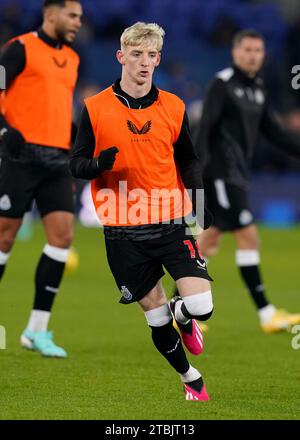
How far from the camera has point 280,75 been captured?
21750 mm

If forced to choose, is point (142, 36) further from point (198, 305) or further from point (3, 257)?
point (3, 257)

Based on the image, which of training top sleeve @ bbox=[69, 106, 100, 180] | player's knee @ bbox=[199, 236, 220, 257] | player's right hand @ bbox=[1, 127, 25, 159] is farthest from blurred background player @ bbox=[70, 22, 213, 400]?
player's knee @ bbox=[199, 236, 220, 257]

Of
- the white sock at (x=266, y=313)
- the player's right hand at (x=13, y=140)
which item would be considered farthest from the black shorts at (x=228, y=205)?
the player's right hand at (x=13, y=140)

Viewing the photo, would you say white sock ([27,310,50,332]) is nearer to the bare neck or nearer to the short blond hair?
the bare neck

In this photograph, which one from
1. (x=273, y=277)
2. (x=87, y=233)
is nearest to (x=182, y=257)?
(x=273, y=277)

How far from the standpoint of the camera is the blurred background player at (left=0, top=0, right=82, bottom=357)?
851 cm

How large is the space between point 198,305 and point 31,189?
8.20ft

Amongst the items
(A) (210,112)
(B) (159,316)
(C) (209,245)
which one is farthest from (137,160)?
(C) (209,245)

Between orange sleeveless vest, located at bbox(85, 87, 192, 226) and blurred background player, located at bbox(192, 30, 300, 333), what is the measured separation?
11.1 feet

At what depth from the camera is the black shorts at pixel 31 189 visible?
27.8ft

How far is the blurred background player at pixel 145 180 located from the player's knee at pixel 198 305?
2.3 inches

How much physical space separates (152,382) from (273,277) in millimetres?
7017

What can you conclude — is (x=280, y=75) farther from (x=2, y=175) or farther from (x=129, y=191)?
(x=129, y=191)

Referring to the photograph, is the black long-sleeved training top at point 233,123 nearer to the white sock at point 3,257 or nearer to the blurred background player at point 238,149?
the blurred background player at point 238,149
